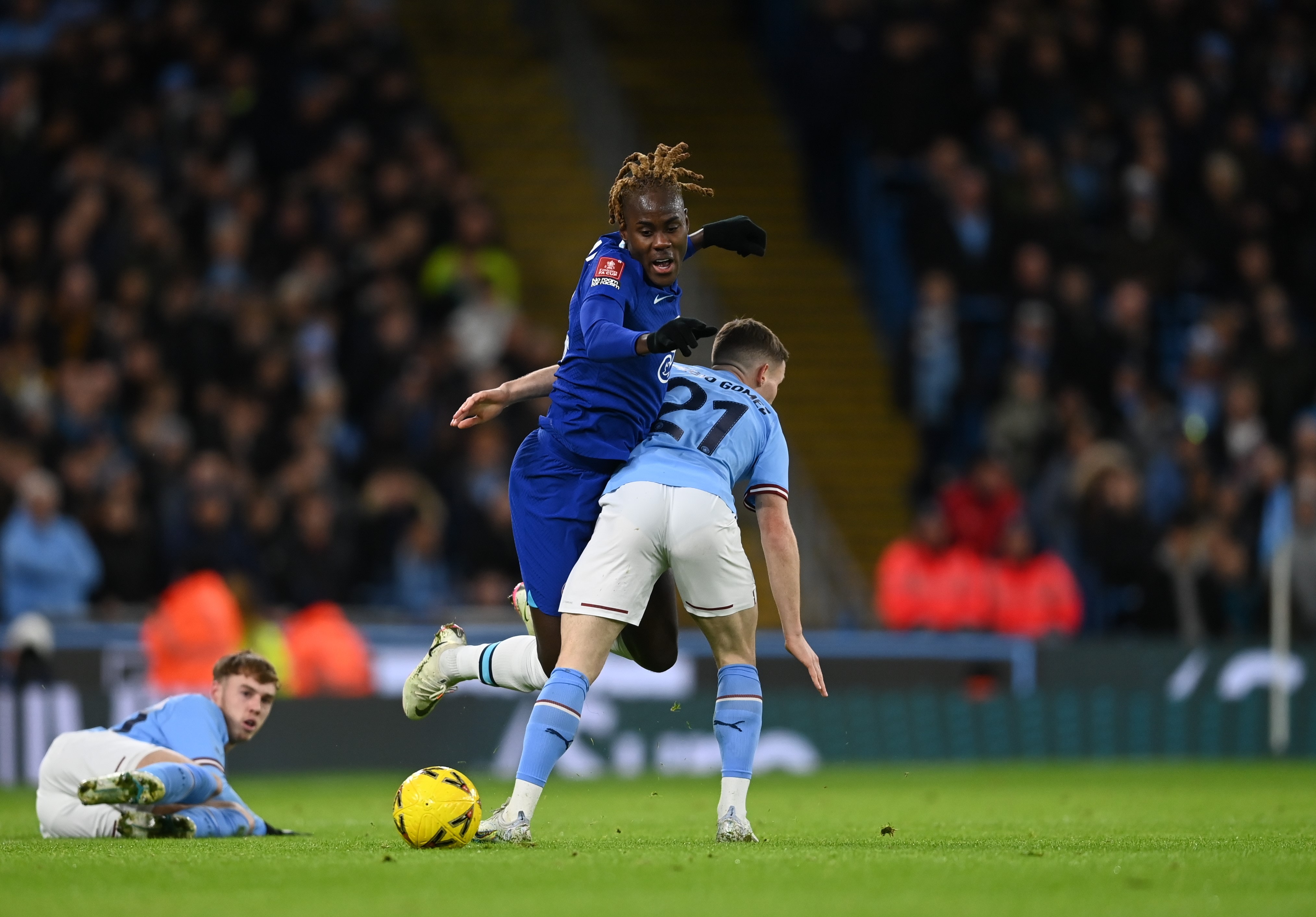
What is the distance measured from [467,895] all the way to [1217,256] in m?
16.5

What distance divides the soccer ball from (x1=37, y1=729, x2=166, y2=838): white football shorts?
141 cm

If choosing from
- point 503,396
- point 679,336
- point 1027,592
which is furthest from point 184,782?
point 1027,592

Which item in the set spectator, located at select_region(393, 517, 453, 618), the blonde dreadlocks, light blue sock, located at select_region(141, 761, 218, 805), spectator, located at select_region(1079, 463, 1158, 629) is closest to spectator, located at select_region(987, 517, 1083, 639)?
spectator, located at select_region(1079, 463, 1158, 629)

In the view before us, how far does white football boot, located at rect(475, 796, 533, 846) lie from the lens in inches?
296

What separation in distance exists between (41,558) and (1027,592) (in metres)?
8.29

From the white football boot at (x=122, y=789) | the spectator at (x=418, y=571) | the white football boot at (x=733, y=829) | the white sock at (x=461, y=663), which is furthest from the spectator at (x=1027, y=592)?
the white football boot at (x=122, y=789)

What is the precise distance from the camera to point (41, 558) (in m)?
15.1

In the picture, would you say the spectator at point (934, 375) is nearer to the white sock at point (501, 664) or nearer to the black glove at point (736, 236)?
the black glove at point (736, 236)

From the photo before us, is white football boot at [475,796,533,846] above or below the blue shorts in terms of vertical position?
below

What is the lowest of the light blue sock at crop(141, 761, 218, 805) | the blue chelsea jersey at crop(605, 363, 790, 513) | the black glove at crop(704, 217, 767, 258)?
the light blue sock at crop(141, 761, 218, 805)

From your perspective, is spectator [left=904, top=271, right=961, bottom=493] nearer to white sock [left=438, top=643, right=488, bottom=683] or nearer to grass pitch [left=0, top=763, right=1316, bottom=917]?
grass pitch [left=0, top=763, right=1316, bottom=917]

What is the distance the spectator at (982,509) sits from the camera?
17672 mm

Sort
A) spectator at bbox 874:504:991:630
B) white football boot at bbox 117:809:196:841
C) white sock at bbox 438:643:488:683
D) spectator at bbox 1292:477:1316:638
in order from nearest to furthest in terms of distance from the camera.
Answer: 1. white football boot at bbox 117:809:196:841
2. white sock at bbox 438:643:488:683
3. spectator at bbox 874:504:991:630
4. spectator at bbox 1292:477:1316:638

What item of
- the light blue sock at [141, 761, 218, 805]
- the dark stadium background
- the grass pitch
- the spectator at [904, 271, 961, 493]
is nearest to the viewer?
the grass pitch
